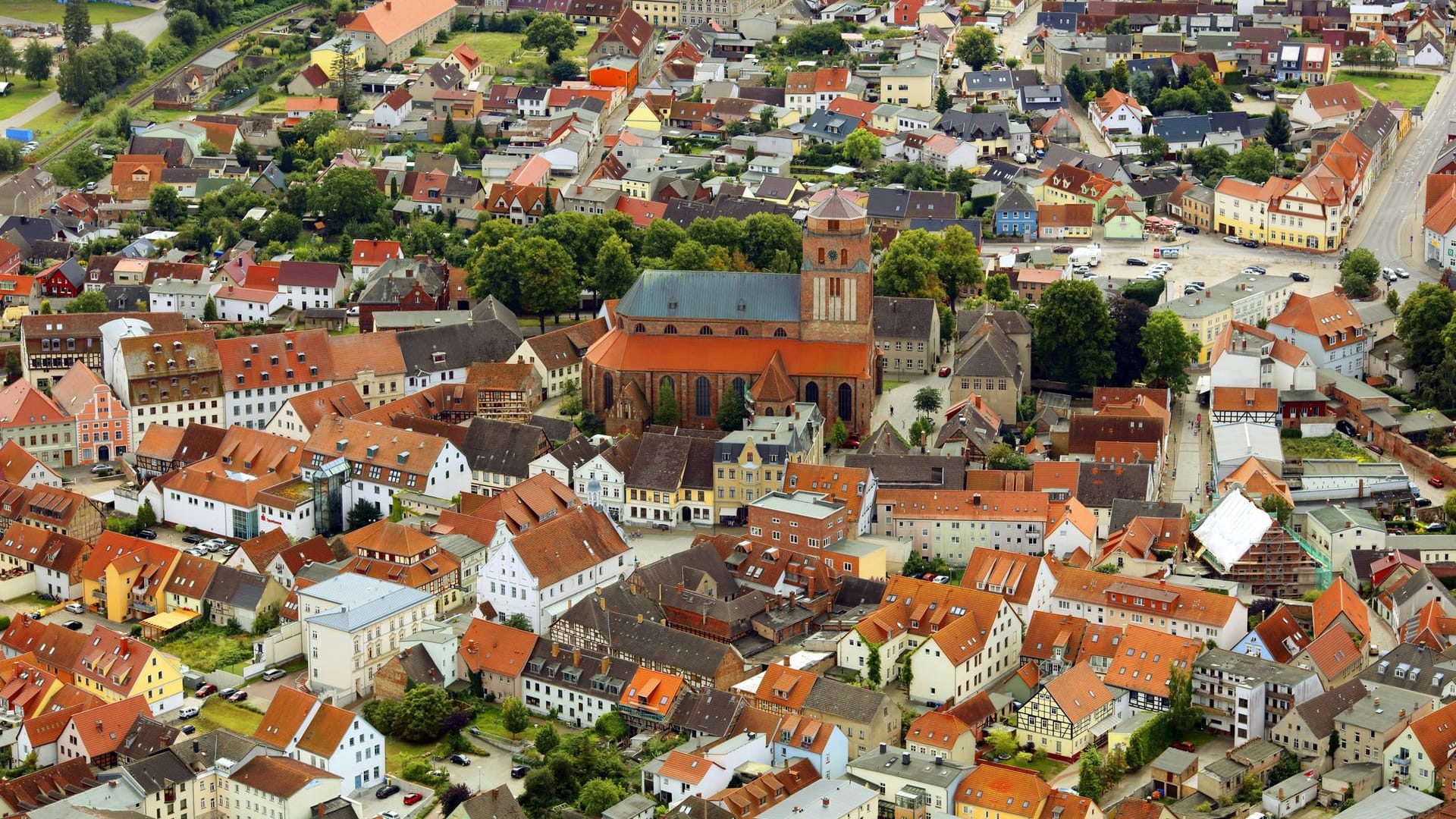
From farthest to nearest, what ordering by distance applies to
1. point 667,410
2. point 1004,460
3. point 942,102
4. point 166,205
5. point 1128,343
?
point 942,102
point 166,205
point 1128,343
point 667,410
point 1004,460

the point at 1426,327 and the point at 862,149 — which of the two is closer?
the point at 1426,327

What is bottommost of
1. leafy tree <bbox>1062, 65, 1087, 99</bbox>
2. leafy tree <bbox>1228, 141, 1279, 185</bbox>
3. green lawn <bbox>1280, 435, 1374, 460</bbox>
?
green lawn <bbox>1280, 435, 1374, 460</bbox>

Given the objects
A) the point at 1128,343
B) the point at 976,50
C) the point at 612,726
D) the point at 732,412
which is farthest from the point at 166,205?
the point at 612,726

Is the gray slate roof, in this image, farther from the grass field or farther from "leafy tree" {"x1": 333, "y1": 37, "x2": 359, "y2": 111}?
the grass field

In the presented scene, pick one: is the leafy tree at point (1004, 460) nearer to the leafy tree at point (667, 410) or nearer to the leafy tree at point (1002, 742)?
the leafy tree at point (667, 410)

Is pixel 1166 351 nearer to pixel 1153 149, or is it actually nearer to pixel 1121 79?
pixel 1153 149

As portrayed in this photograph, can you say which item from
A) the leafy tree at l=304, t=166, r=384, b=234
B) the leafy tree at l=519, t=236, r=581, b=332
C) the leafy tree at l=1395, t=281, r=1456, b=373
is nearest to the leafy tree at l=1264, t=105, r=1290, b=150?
the leafy tree at l=1395, t=281, r=1456, b=373

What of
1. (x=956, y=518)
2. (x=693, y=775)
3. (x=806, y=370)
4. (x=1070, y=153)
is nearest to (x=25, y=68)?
(x=1070, y=153)
